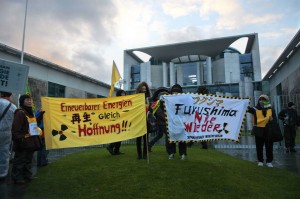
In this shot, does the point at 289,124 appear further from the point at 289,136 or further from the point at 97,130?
the point at 97,130

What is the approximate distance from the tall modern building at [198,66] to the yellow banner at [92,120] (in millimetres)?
46176

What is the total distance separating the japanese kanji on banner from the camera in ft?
21.9

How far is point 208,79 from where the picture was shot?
196 feet

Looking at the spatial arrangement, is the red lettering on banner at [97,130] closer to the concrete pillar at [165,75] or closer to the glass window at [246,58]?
the glass window at [246,58]

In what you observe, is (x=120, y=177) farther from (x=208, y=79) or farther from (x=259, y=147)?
(x=208, y=79)

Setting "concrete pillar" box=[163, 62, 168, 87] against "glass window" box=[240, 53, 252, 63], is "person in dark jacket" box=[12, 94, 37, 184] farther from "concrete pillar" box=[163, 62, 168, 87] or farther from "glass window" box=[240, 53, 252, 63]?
"concrete pillar" box=[163, 62, 168, 87]

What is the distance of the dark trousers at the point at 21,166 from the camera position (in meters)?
5.38

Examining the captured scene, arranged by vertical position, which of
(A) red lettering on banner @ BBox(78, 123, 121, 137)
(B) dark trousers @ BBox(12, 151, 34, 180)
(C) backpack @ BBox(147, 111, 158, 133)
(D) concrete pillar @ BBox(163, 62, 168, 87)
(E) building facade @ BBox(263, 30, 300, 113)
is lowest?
(B) dark trousers @ BBox(12, 151, 34, 180)

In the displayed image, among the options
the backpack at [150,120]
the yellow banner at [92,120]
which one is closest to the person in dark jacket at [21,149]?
the yellow banner at [92,120]

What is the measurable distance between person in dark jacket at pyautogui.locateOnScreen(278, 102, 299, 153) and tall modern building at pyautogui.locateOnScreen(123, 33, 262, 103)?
40.6 metres

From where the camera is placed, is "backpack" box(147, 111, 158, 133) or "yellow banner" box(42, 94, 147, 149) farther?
"backpack" box(147, 111, 158, 133)

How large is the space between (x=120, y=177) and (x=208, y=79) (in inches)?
2221

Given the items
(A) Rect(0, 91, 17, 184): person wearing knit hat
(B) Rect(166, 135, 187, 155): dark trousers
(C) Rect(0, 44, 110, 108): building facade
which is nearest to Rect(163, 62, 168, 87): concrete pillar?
(C) Rect(0, 44, 110, 108): building facade

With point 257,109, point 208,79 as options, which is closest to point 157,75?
point 208,79
